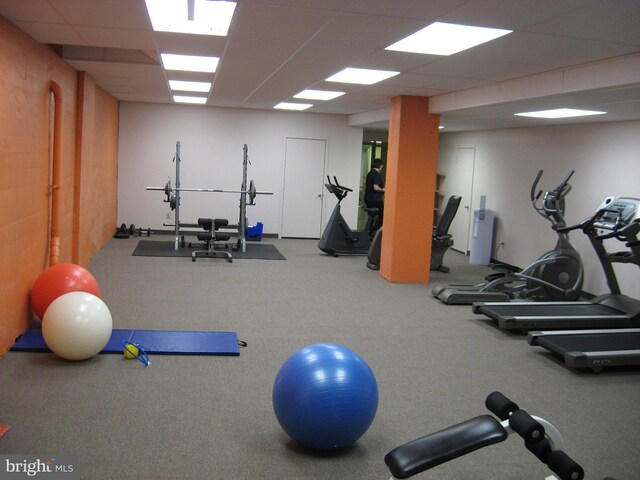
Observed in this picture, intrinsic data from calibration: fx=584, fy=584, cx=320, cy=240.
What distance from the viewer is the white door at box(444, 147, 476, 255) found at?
11031mm

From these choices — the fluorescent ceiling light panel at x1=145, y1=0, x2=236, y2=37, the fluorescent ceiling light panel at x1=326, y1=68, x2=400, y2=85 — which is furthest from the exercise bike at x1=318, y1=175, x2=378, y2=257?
the fluorescent ceiling light panel at x1=145, y1=0, x2=236, y2=37

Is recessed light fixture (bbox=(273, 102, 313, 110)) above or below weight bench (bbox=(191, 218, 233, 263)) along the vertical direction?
above

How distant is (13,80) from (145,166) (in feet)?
23.2

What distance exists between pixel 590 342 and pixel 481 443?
3.18 metres

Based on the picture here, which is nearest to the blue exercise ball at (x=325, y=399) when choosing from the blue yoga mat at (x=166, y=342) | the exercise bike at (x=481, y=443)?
the exercise bike at (x=481, y=443)

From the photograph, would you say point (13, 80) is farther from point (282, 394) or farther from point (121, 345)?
point (282, 394)

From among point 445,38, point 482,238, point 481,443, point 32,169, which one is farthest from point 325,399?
point 482,238

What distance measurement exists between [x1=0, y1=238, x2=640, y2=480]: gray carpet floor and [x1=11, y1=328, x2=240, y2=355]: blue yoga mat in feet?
0.32

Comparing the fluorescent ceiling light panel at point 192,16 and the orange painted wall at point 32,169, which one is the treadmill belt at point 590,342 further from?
the orange painted wall at point 32,169

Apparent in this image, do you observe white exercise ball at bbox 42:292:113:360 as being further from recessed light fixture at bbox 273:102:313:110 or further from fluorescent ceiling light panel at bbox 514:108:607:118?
recessed light fixture at bbox 273:102:313:110

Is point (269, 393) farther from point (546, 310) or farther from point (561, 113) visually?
point (561, 113)

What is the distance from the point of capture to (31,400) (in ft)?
11.7

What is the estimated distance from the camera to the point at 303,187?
12.0m

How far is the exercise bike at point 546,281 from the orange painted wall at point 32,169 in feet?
14.3
